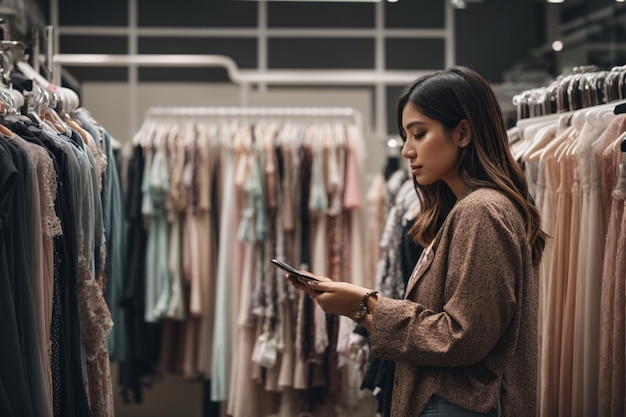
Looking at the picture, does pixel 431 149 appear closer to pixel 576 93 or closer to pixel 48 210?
pixel 576 93

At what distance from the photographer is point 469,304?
1863mm

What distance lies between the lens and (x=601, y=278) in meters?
2.35

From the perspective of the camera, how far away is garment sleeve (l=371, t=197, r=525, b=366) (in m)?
1.86

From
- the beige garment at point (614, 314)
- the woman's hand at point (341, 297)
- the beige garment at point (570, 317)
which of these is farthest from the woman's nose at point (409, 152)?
the beige garment at point (570, 317)

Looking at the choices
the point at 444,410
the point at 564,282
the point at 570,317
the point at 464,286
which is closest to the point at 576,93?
the point at 564,282

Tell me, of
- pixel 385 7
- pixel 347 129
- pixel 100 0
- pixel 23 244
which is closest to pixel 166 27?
pixel 100 0

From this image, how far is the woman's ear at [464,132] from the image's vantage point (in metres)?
2.02

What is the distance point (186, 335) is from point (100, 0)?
2.50m

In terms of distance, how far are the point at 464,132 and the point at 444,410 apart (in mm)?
664

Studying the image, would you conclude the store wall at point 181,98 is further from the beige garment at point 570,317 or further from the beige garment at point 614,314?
the beige garment at point 614,314

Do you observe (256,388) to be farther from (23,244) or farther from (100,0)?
(100,0)

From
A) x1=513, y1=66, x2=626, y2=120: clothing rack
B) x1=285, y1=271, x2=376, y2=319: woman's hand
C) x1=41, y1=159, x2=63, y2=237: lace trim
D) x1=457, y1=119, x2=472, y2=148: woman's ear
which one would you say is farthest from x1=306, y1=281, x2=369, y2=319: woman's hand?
x1=513, y1=66, x2=626, y2=120: clothing rack

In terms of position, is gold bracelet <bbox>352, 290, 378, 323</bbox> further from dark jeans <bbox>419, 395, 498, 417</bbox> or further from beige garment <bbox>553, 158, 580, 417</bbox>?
beige garment <bbox>553, 158, 580, 417</bbox>

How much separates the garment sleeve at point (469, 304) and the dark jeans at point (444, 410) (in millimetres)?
100
